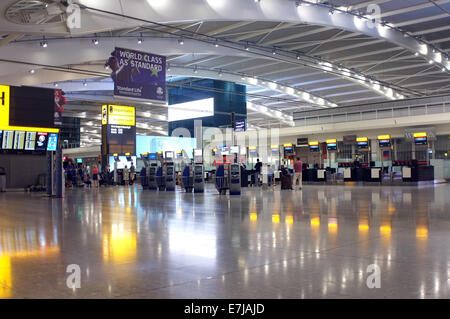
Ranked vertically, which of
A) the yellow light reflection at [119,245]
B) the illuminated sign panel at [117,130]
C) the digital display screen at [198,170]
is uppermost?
the illuminated sign panel at [117,130]

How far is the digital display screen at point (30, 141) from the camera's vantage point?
21266mm

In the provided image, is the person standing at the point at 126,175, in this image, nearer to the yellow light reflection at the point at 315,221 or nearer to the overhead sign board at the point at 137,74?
the overhead sign board at the point at 137,74

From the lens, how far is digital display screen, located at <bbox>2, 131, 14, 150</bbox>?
2058 cm

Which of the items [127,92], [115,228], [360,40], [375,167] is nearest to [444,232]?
[115,228]

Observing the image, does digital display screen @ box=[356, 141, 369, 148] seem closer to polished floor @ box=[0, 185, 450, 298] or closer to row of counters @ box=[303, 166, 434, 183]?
row of counters @ box=[303, 166, 434, 183]

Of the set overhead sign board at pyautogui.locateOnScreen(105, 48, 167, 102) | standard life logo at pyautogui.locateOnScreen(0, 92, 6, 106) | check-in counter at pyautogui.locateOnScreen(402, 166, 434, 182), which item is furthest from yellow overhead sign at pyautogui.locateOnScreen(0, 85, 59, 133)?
check-in counter at pyautogui.locateOnScreen(402, 166, 434, 182)

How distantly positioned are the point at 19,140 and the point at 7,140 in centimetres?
53

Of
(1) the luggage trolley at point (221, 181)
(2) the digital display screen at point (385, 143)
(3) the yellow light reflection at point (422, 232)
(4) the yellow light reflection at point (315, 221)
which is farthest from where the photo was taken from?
(2) the digital display screen at point (385, 143)

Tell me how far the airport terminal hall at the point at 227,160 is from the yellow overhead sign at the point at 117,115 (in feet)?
0.32

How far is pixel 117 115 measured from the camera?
32.0 meters

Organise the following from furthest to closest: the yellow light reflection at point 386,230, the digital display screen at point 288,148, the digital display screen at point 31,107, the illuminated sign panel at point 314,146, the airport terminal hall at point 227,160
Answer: the digital display screen at point 288,148
the illuminated sign panel at point 314,146
the digital display screen at point 31,107
the yellow light reflection at point 386,230
the airport terminal hall at point 227,160

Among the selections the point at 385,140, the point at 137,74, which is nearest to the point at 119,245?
the point at 137,74

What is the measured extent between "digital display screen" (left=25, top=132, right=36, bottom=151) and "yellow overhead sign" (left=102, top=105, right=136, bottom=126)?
10.0 m

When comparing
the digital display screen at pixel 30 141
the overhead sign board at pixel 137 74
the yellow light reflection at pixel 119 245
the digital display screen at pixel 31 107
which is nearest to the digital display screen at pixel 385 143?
the overhead sign board at pixel 137 74
